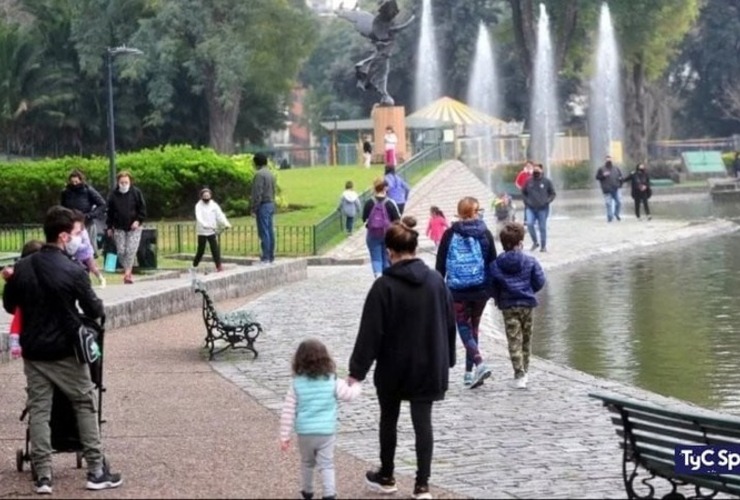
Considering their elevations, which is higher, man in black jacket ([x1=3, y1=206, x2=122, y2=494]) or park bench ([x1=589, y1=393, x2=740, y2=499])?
man in black jacket ([x1=3, y1=206, x2=122, y2=494])

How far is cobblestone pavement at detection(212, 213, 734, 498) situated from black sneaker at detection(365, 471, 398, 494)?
0.42 meters

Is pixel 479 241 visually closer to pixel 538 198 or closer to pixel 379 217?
pixel 379 217

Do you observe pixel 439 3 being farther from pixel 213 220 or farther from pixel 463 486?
pixel 463 486

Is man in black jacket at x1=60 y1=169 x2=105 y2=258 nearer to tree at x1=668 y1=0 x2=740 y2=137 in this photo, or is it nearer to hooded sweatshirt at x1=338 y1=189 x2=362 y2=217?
hooded sweatshirt at x1=338 y1=189 x2=362 y2=217

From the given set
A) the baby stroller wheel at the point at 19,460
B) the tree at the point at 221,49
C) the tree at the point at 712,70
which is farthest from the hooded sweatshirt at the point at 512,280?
the tree at the point at 712,70

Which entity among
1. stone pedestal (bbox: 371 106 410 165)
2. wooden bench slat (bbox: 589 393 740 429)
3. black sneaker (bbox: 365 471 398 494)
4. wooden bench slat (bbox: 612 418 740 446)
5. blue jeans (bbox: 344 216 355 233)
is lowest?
black sneaker (bbox: 365 471 398 494)

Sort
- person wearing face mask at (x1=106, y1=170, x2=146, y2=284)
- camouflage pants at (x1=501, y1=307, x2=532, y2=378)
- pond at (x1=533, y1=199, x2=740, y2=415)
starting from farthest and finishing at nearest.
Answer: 1. person wearing face mask at (x1=106, y1=170, x2=146, y2=284)
2. pond at (x1=533, y1=199, x2=740, y2=415)
3. camouflage pants at (x1=501, y1=307, x2=532, y2=378)

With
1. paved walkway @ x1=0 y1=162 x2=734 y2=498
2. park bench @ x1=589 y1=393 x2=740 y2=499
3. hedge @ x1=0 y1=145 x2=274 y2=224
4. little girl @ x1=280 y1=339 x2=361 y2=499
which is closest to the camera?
park bench @ x1=589 y1=393 x2=740 y2=499

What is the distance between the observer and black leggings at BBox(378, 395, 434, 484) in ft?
30.0

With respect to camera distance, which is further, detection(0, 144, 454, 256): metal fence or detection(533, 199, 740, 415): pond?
detection(0, 144, 454, 256): metal fence

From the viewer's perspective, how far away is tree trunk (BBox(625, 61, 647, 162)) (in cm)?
7406

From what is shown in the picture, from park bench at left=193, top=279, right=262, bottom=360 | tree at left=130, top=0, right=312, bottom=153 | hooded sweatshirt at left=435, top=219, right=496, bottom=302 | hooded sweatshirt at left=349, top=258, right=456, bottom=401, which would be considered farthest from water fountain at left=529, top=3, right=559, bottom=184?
hooded sweatshirt at left=349, top=258, right=456, bottom=401

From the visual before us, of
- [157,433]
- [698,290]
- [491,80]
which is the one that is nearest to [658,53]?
[491,80]

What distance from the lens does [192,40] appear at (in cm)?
6091
